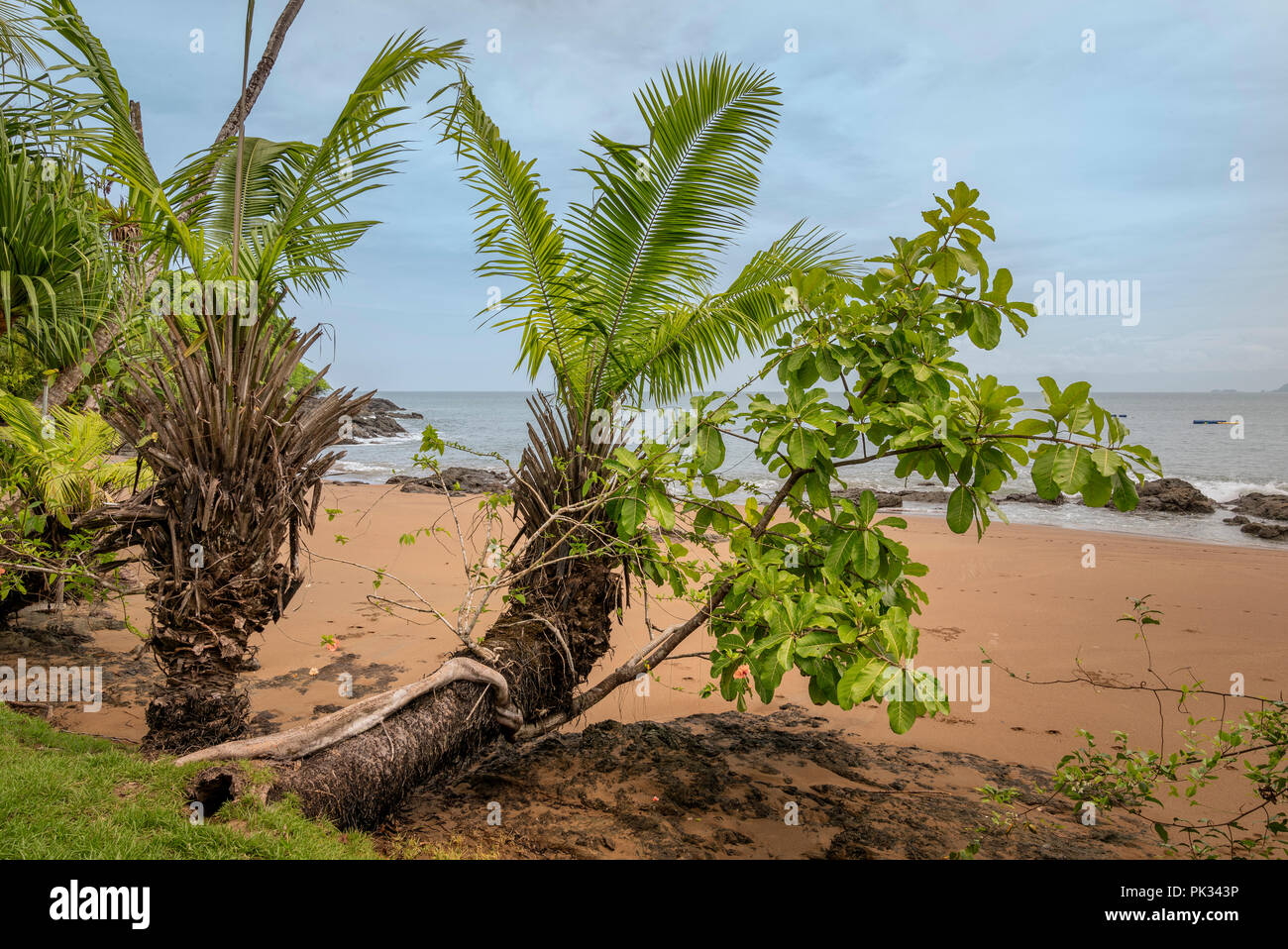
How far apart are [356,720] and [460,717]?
594mm

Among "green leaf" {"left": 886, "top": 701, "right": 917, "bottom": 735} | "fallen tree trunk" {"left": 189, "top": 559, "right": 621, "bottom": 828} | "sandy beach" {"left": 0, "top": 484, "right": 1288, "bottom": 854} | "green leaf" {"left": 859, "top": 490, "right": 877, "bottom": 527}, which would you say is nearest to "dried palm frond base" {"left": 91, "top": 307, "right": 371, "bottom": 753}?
"sandy beach" {"left": 0, "top": 484, "right": 1288, "bottom": 854}

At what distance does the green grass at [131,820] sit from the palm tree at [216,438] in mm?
789

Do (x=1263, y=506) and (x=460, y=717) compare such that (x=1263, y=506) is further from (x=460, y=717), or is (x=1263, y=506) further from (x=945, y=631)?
(x=460, y=717)

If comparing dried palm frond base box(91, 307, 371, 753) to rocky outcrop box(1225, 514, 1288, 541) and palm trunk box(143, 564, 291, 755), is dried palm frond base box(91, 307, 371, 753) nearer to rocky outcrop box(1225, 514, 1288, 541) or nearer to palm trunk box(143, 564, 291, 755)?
palm trunk box(143, 564, 291, 755)

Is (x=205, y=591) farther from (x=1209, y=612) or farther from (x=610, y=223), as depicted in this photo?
(x=1209, y=612)

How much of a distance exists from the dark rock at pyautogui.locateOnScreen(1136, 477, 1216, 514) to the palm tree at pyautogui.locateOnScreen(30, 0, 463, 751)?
62.8ft

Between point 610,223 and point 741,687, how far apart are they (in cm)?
300

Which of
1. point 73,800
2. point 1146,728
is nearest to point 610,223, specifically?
point 73,800

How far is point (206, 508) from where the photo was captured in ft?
13.2

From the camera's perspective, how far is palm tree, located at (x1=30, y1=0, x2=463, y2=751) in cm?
409

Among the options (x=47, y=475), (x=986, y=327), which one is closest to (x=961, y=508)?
(x=986, y=327)

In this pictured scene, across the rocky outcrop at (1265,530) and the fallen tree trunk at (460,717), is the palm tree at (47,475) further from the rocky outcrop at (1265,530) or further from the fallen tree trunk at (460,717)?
the rocky outcrop at (1265,530)

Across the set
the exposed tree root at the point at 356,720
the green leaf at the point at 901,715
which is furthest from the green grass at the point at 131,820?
the green leaf at the point at 901,715

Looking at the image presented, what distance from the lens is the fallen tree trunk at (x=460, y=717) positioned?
11.1ft
